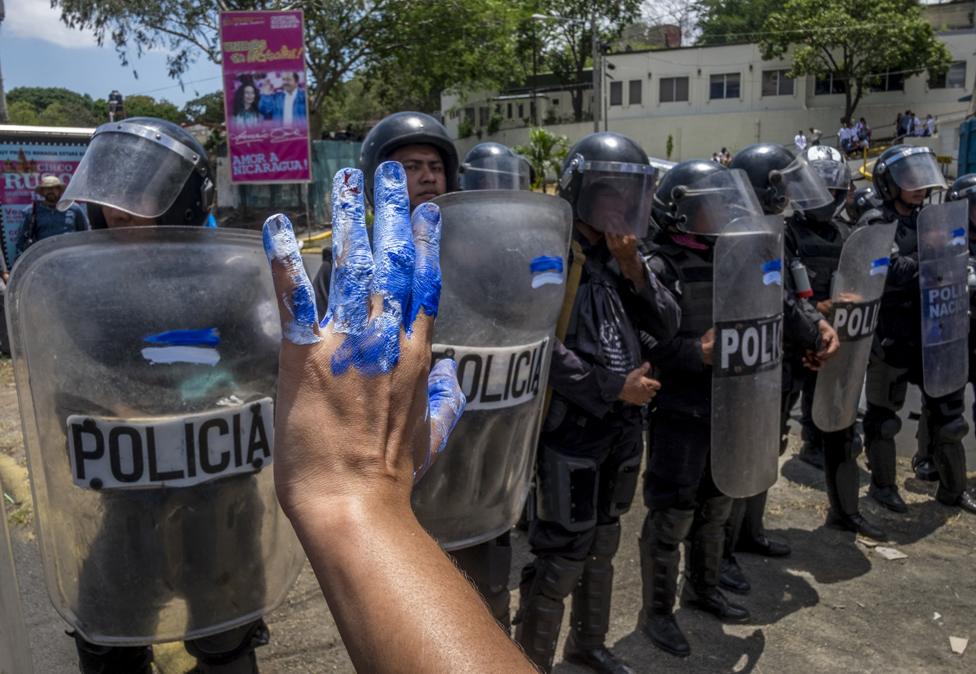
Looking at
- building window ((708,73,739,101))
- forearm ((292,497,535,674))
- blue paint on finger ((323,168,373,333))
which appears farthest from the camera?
building window ((708,73,739,101))

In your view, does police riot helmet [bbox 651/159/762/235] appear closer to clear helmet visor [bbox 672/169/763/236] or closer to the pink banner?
clear helmet visor [bbox 672/169/763/236]

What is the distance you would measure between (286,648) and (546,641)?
3.41ft

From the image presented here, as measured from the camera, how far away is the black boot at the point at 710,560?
347cm

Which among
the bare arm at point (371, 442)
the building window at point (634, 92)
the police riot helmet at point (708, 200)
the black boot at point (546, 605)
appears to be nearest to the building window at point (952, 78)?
the building window at point (634, 92)

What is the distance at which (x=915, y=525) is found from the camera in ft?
14.7

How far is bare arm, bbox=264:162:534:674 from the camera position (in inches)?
28.0

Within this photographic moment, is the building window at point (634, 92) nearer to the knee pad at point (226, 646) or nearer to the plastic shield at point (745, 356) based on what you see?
the plastic shield at point (745, 356)

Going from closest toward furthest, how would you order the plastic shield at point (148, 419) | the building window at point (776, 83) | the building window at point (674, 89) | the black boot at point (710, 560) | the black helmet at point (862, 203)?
the plastic shield at point (148, 419) < the black boot at point (710, 560) < the black helmet at point (862, 203) < the building window at point (776, 83) < the building window at point (674, 89)

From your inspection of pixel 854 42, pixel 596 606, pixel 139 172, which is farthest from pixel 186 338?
pixel 854 42

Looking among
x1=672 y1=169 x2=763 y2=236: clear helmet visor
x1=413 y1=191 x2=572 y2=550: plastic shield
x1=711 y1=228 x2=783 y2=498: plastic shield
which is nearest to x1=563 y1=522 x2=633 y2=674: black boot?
x1=711 y1=228 x2=783 y2=498: plastic shield

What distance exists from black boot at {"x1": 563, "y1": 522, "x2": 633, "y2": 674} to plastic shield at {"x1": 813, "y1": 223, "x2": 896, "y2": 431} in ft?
5.17

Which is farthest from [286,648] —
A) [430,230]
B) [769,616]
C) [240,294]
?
[430,230]

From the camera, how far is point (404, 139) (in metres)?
2.70

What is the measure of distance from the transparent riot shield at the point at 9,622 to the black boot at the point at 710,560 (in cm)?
279
